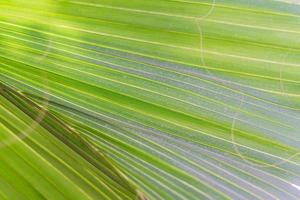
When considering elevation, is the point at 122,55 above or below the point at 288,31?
below

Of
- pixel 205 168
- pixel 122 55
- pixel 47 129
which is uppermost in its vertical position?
pixel 122 55

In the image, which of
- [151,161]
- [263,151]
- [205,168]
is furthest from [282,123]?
[151,161]

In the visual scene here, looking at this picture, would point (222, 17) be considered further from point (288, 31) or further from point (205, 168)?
point (205, 168)

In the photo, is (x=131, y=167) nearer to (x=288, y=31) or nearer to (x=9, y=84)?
(x=9, y=84)

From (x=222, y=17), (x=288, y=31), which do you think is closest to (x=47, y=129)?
(x=222, y=17)

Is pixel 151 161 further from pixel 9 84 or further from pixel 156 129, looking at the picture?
pixel 9 84

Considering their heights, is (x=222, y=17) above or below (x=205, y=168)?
above
